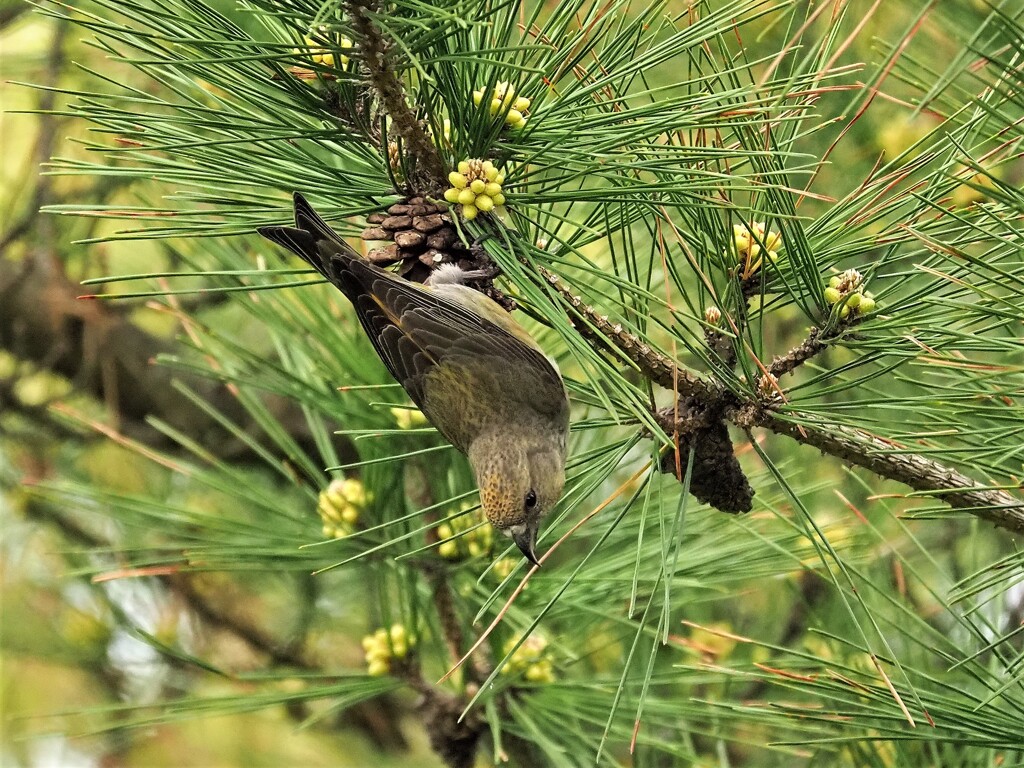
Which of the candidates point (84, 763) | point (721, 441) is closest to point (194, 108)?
point (721, 441)

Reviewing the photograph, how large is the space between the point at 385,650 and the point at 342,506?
309 millimetres

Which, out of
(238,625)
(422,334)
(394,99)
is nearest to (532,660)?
(422,334)

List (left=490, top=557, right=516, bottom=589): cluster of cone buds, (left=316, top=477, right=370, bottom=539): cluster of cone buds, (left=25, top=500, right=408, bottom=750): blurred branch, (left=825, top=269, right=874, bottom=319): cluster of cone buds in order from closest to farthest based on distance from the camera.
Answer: (left=825, top=269, right=874, bottom=319): cluster of cone buds → (left=316, top=477, right=370, bottom=539): cluster of cone buds → (left=490, top=557, right=516, bottom=589): cluster of cone buds → (left=25, top=500, right=408, bottom=750): blurred branch

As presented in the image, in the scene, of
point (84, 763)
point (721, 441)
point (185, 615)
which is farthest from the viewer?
point (84, 763)

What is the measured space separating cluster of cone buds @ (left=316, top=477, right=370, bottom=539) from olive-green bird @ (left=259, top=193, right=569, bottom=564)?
0.21 meters

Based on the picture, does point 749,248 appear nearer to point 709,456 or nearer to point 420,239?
point 709,456

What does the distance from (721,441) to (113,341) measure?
240 centimetres

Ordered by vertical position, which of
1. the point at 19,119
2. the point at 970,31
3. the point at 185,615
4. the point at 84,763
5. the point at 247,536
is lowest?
the point at 84,763

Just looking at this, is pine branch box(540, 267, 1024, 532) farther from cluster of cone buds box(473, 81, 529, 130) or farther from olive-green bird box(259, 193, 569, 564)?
olive-green bird box(259, 193, 569, 564)

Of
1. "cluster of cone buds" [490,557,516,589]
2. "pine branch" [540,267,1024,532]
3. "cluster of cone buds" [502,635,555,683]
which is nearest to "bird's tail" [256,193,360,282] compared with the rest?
"pine branch" [540,267,1024,532]

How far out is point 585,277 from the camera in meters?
2.31

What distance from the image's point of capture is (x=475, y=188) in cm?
143

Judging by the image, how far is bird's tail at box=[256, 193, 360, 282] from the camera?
64.8 inches

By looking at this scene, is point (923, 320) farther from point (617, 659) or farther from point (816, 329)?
point (617, 659)
